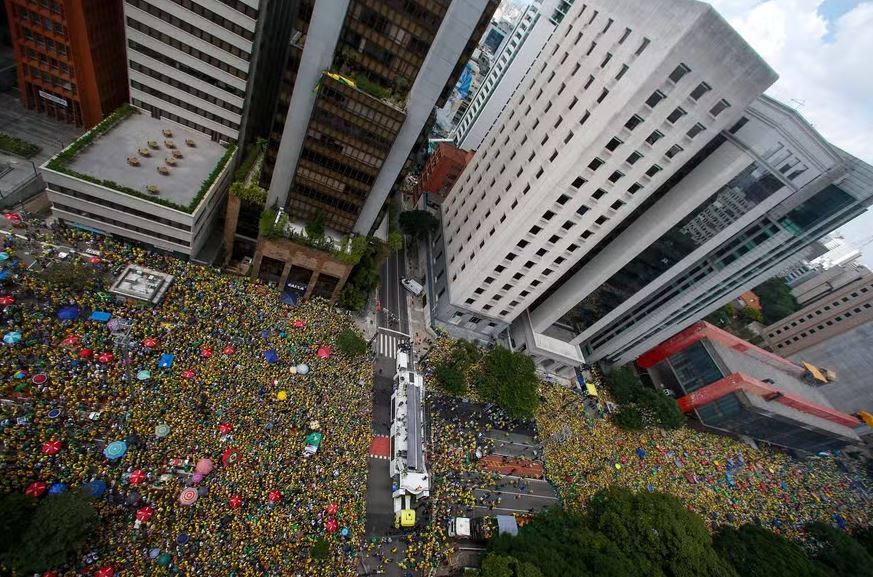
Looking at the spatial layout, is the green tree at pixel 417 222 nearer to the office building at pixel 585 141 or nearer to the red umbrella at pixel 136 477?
the office building at pixel 585 141

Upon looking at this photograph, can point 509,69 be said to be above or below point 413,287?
above

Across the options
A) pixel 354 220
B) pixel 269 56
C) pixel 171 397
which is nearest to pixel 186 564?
pixel 171 397

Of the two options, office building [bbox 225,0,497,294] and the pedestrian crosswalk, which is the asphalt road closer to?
the pedestrian crosswalk

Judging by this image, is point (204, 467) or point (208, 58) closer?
point (204, 467)

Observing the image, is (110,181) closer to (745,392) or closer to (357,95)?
(357,95)

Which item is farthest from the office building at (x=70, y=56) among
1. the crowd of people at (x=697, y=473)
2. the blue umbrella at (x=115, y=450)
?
the crowd of people at (x=697, y=473)

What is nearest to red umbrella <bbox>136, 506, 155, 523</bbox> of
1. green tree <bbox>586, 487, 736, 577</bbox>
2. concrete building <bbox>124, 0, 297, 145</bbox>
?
green tree <bbox>586, 487, 736, 577</bbox>

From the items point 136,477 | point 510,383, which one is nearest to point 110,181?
point 136,477
